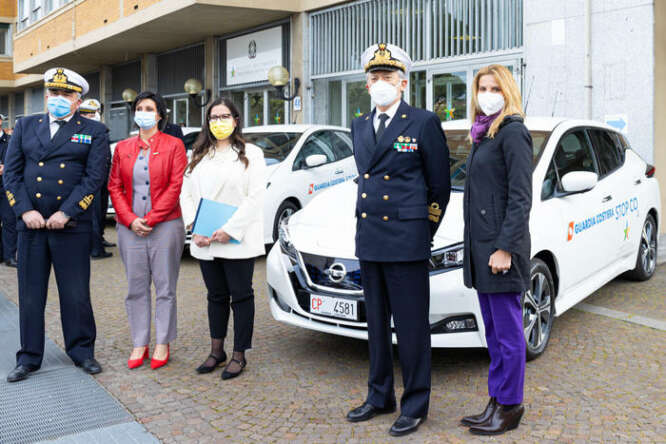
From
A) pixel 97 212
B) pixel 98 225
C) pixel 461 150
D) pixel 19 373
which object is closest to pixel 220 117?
pixel 461 150

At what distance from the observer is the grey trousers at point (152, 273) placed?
4758mm

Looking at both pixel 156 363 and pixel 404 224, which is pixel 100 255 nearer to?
pixel 156 363

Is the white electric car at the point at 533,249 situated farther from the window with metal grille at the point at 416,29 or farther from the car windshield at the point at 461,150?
the window with metal grille at the point at 416,29

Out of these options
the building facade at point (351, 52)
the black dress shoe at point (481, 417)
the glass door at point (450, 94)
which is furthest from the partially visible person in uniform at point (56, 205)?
the glass door at point (450, 94)

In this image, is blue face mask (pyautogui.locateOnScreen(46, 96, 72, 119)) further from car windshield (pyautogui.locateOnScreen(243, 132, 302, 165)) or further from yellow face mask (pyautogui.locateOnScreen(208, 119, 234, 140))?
car windshield (pyautogui.locateOnScreen(243, 132, 302, 165))

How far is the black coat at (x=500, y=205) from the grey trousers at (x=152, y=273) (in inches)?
84.3

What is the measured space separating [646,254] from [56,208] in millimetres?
5420

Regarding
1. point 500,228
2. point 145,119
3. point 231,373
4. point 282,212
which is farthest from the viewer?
point 282,212

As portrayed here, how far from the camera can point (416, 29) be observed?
12.9 meters

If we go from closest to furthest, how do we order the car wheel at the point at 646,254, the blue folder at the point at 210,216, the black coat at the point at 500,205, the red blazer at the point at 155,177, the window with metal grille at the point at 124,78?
1. the black coat at the point at 500,205
2. the blue folder at the point at 210,216
3. the red blazer at the point at 155,177
4. the car wheel at the point at 646,254
5. the window with metal grille at the point at 124,78

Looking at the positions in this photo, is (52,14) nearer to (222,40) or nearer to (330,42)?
(222,40)

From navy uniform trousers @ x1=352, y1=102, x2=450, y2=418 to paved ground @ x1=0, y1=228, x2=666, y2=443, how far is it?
381mm

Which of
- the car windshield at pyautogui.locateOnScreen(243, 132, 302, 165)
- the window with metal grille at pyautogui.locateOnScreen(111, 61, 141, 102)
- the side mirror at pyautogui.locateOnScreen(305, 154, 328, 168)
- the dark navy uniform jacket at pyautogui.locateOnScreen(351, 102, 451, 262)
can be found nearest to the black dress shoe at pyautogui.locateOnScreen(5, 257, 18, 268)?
the car windshield at pyautogui.locateOnScreen(243, 132, 302, 165)

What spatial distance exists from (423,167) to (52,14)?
2208cm
